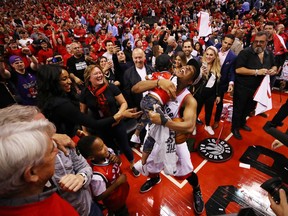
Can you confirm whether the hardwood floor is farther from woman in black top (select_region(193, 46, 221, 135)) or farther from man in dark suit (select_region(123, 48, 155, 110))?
man in dark suit (select_region(123, 48, 155, 110))

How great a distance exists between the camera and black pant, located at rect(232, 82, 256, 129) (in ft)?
11.7

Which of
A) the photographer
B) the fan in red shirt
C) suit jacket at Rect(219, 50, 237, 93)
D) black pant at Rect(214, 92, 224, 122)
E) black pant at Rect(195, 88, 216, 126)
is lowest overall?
black pant at Rect(214, 92, 224, 122)

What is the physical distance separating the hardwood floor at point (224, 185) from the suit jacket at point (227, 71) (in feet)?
3.75

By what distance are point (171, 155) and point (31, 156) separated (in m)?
1.49

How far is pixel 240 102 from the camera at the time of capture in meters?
3.69

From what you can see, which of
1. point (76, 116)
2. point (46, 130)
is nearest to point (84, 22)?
point (76, 116)

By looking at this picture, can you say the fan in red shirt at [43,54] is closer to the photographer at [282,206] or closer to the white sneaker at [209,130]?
the white sneaker at [209,130]

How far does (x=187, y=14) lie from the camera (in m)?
15.9

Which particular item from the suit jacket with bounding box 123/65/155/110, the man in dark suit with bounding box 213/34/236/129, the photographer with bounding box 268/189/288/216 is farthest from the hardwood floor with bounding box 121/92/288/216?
the photographer with bounding box 268/189/288/216

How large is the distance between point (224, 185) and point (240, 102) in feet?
5.30

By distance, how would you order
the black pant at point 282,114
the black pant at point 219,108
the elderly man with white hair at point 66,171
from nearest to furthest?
the elderly man with white hair at point 66,171, the black pant at point 282,114, the black pant at point 219,108

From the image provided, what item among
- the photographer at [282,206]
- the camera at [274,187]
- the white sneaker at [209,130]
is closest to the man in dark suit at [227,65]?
the white sneaker at [209,130]

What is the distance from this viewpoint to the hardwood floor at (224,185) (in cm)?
260

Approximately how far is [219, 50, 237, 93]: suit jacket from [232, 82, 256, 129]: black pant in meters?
0.17
